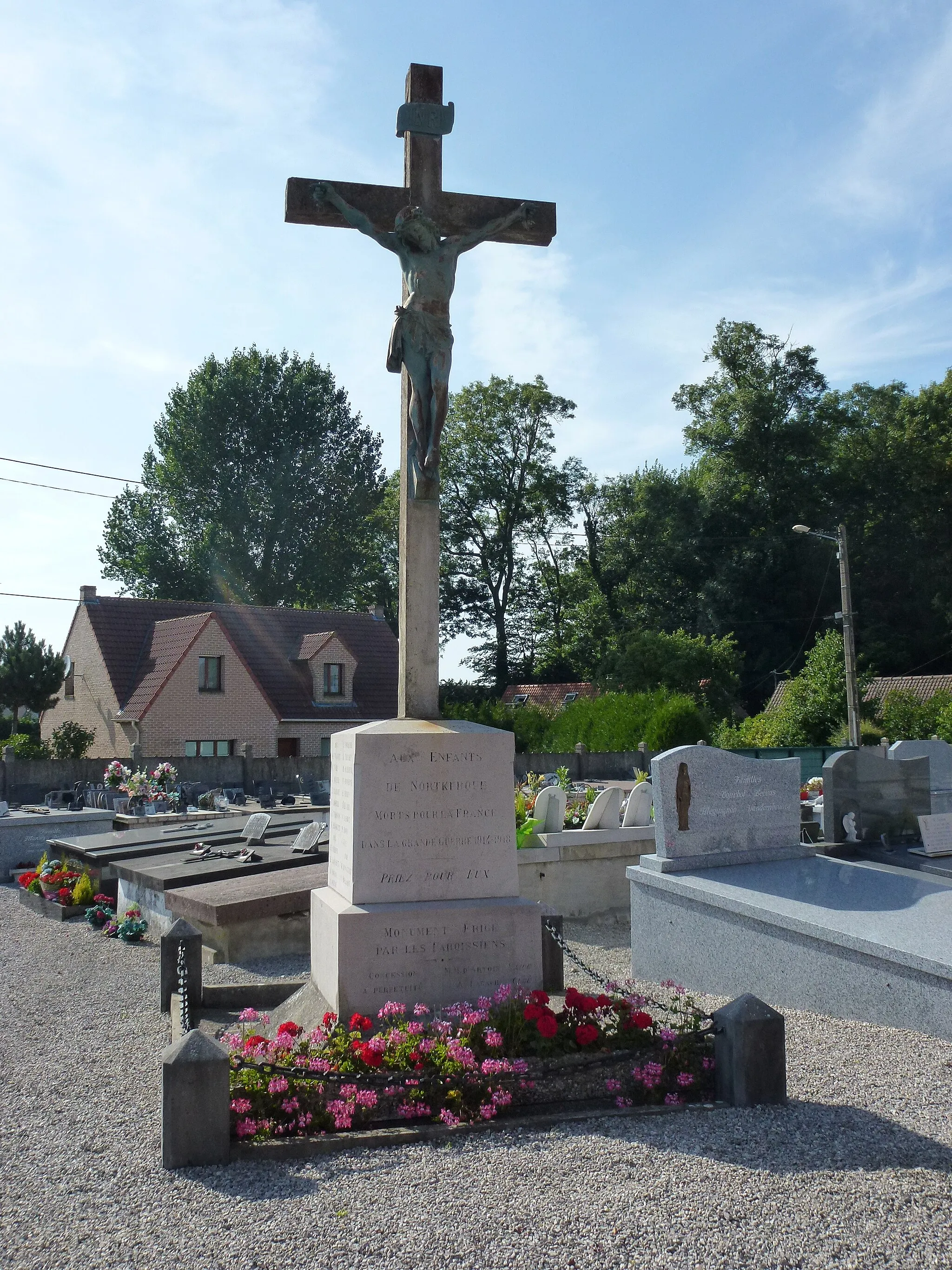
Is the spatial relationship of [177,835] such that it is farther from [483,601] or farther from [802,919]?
[483,601]

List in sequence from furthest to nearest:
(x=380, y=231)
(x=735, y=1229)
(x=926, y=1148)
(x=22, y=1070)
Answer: (x=380, y=231) → (x=22, y=1070) → (x=926, y=1148) → (x=735, y=1229)

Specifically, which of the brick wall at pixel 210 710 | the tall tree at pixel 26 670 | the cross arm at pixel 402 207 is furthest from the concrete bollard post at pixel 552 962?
the tall tree at pixel 26 670

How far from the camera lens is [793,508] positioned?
42.6 m

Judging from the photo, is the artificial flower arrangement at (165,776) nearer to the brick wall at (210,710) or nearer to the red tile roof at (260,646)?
the brick wall at (210,710)

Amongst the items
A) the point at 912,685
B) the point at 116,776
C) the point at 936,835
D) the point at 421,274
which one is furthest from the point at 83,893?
the point at 912,685

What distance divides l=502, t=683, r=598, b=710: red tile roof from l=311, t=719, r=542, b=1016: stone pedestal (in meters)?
36.9

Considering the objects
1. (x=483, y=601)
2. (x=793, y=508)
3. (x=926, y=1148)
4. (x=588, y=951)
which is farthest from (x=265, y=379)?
(x=926, y=1148)

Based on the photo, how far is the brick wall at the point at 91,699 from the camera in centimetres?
3109

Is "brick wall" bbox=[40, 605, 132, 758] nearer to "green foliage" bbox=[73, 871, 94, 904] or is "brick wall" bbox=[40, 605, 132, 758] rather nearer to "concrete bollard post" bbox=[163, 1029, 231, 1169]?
"green foliage" bbox=[73, 871, 94, 904]

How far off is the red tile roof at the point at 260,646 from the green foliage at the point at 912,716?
1462 cm

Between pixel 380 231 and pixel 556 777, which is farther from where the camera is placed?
pixel 556 777

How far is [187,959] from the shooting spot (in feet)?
20.2

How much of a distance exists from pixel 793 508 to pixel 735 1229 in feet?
138

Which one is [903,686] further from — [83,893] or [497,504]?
[83,893]
